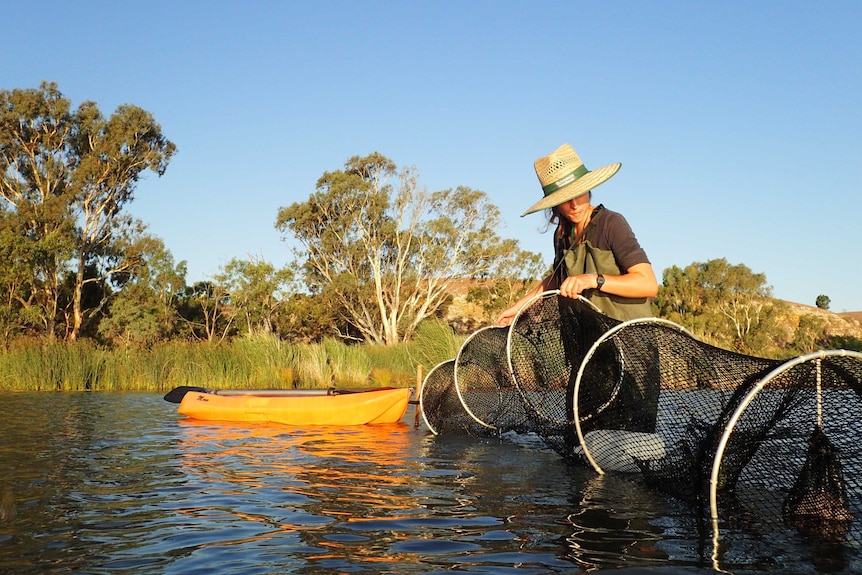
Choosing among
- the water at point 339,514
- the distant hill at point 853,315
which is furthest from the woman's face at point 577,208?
the distant hill at point 853,315

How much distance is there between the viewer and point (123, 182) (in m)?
34.8

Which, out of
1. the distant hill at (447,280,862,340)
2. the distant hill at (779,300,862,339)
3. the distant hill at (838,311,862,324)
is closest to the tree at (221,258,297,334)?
the distant hill at (447,280,862,340)

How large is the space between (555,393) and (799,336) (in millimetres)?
41581

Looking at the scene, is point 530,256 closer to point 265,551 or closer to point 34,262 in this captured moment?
point 34,262

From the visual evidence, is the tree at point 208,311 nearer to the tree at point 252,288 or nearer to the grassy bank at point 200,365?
the tree at point 252,288

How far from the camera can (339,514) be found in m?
4.25

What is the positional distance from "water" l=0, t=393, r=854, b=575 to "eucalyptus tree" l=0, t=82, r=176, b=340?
88.7ft

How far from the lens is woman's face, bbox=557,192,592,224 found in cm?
494

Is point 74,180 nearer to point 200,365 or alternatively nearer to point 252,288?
point 252,288

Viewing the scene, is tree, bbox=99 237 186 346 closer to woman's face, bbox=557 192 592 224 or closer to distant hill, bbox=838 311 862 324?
woman's face, bbox=557 192 592 224

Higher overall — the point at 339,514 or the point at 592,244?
the point at 592,244

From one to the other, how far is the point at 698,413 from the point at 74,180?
1335 inches

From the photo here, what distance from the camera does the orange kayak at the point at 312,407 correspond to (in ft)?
31.7

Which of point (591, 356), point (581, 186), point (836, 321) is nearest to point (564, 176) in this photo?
point (581, 186)
